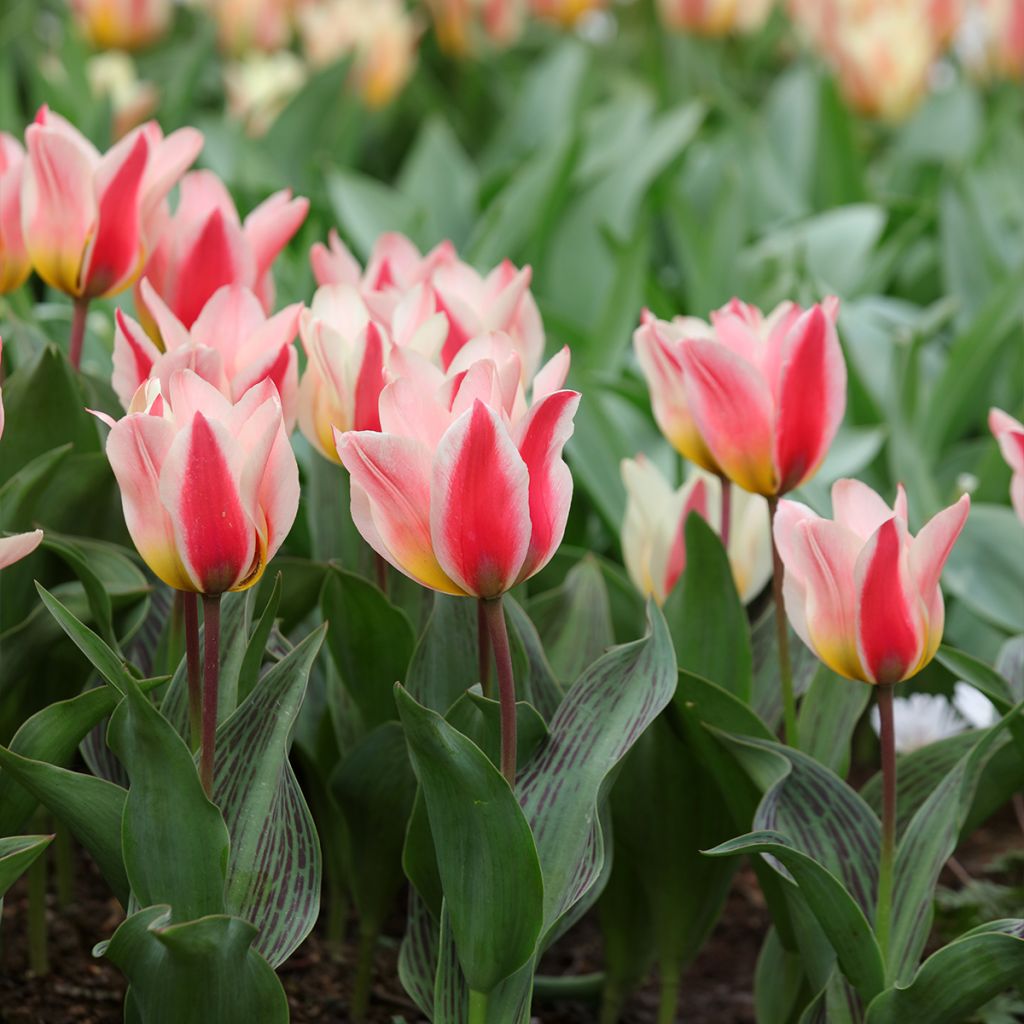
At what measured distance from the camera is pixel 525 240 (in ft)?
7.82

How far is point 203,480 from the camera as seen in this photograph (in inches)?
36.5

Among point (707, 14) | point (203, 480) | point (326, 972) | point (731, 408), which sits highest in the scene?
point (203, 480)

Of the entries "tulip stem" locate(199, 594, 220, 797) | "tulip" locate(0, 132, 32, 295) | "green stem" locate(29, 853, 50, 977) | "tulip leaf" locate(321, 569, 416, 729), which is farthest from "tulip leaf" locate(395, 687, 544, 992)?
"tulip" locate(0, 132, 32, 295)

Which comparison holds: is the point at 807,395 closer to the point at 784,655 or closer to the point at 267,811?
the point at 784,655

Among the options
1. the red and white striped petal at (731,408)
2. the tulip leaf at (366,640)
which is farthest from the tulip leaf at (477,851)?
the red and white striped petal at (731,408)

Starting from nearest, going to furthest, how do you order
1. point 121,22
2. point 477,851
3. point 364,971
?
point 477,851 < point 364,971 < point 121,22

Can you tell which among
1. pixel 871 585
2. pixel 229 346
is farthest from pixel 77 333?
pixel 871 585

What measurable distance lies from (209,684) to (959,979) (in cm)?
56

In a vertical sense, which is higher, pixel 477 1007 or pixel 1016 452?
pixel 1016 452

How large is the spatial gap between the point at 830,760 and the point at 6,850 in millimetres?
655

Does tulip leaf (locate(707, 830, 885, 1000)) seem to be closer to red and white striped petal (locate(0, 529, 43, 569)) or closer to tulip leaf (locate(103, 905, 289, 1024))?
tulip leaf (locate(103, 905, 289, 1024))

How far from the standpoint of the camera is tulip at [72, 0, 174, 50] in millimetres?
3613

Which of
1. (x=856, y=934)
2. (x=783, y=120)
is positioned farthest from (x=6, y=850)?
(x=783, y=120)

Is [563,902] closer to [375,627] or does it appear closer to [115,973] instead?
[375,627]
